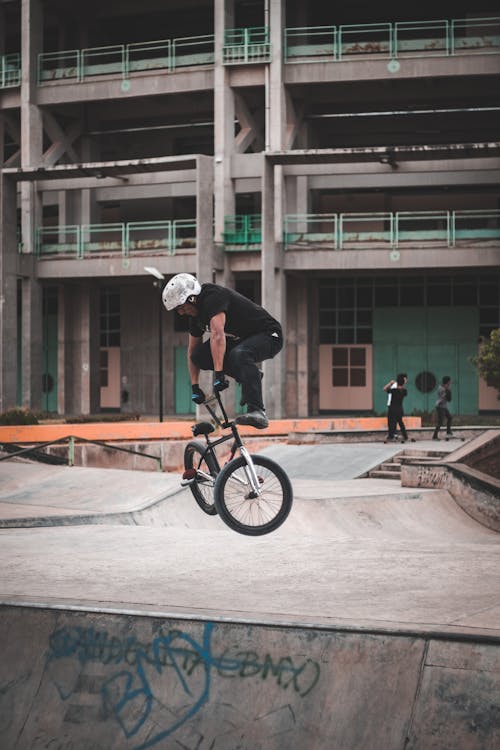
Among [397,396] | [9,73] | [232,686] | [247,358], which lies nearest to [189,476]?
[247,358]

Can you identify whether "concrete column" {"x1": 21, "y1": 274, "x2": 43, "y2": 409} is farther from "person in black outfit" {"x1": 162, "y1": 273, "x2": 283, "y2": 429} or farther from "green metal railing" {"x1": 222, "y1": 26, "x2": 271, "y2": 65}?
"person in black outfit" {"x1": 162, "y1": 273, "x2": 283, "y2": 429}

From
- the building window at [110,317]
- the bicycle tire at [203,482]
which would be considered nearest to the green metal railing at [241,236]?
the building window at [110,317]

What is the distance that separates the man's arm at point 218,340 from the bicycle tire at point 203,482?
0.85 m

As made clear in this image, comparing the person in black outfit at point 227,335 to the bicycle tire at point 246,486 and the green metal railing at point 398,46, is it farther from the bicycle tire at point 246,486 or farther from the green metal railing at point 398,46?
the green metal railing at point 398,46

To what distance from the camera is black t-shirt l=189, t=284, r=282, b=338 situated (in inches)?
292

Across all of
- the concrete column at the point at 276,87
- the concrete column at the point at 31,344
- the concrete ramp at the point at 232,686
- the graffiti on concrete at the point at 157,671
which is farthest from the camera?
the concrete column at the point at 31,344

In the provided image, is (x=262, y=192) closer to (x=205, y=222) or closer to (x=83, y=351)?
(x=205, y=222)

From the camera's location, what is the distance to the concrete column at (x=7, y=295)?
36.7 meters

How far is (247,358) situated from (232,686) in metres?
2.64

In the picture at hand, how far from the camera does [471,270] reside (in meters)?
37.1

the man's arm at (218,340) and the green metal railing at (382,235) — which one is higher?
the green metal railing at (382,235)

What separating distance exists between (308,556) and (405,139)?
109ft

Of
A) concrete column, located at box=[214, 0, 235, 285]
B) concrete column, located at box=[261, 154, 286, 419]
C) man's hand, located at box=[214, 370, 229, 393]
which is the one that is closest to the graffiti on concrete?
man's hand, located at box=[214, 370, 229, 393]

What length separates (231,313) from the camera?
7699mm
